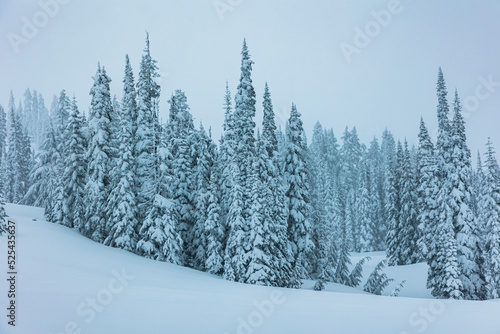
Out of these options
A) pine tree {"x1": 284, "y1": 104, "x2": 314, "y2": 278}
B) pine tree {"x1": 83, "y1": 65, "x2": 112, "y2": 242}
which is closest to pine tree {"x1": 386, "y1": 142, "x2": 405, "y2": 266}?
pine tree {"x1": 284, "y1": 104, "x2": 314, "y2": 278}

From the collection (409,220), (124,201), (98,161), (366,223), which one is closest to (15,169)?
(98,161)

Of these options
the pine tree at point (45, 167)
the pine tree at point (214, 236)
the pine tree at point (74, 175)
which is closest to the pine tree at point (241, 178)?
the pine tree at point (214, 236)

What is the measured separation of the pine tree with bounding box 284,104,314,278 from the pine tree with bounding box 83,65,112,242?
16480mm

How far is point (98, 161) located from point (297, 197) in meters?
18.2

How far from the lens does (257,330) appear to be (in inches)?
444

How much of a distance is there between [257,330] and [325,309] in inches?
135

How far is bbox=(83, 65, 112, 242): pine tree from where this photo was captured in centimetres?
3353

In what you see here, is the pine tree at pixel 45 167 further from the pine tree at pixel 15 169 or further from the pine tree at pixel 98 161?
the pine tree at pixel 98 161

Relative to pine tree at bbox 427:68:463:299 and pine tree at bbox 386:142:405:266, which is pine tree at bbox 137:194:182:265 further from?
pine tree at bbox 386:142:405:266

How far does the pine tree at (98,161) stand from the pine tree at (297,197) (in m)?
16.5

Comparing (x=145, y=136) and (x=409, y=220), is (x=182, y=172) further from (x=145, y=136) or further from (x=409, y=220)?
(x=409, y=220)

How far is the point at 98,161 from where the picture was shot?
3450 centimetres

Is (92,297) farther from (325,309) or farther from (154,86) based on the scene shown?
(154,86)

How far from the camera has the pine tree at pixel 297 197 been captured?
36.8 m
